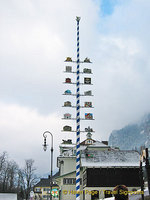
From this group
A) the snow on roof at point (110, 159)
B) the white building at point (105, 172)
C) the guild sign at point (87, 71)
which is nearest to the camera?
the guild sign at point (87, 71)

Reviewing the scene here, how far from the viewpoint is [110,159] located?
4291 cm

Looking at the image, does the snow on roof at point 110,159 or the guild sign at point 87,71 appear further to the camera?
the snow on roof at point 110,159

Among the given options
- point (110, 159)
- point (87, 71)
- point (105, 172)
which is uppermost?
point (87, 71)

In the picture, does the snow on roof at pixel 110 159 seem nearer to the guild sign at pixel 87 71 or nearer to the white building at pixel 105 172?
the white building at pixel 105 172

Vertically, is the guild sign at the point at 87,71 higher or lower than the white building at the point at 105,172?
higher

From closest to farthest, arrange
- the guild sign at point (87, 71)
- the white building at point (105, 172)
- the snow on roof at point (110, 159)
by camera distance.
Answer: the guild sign at point (87, 71) < the white building at point (105, 172) < the snow on roof at point (110, 159)

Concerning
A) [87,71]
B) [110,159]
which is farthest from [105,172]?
[87,71]

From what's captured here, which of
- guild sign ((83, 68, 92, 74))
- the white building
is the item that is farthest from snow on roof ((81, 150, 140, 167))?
guild sign ((83, 68, 92, 74))

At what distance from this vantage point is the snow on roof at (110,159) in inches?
1619

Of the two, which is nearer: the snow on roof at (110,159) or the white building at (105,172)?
the white building at (105,172)

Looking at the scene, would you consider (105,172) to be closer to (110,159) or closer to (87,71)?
(110,159)

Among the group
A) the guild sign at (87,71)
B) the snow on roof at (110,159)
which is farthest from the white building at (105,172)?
the guild sign at (87,71)

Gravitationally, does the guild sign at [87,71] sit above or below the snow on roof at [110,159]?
above

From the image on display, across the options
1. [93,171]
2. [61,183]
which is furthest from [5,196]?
[93,171]
